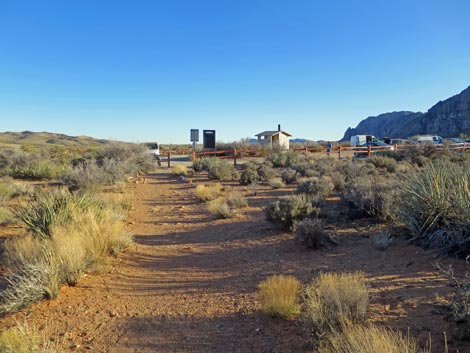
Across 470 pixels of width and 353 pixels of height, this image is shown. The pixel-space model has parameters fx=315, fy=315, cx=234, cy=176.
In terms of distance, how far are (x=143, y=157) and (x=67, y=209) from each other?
52.2ft

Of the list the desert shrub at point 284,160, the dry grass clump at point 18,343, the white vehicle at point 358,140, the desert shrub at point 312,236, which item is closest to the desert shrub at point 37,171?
the desert shrub at point 284,160

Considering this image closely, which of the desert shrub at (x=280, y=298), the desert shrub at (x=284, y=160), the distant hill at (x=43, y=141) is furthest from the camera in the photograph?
the distant hill at (x=43, y=141)

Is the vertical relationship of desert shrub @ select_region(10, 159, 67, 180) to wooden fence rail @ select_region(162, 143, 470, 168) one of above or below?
below

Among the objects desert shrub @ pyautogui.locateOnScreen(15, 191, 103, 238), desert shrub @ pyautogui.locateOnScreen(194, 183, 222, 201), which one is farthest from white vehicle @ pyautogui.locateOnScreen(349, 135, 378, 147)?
desert shrub @ pyautogui.locateOnScreen(15, 191, 103, 238)

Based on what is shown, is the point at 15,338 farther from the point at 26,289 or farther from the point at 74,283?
the point at 74,283

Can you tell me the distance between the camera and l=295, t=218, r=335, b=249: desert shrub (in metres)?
6.17

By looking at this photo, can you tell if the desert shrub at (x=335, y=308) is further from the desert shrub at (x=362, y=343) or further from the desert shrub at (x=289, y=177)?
the desert shrub at (x=289, y=177)

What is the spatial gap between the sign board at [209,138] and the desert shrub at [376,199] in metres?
26.6

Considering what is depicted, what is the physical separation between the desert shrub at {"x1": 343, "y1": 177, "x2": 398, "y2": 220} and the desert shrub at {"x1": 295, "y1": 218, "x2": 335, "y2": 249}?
1808mm

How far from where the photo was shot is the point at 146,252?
659 centimetres

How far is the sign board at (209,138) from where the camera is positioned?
3416cm

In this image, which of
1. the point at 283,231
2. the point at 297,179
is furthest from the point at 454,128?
the point at 283,231

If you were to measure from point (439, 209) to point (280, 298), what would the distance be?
12.2 feet

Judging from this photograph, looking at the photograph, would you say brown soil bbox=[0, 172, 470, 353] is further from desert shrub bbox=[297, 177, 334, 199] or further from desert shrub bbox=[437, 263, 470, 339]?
desert shrub bbox=[297, 177, 334, 199]
